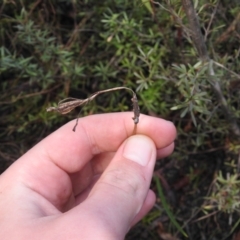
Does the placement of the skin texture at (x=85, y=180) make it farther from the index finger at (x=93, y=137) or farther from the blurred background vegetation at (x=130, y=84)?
the blurred background vegetation at (x=130, y=84)

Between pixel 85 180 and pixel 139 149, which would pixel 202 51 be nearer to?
pixel 139 149

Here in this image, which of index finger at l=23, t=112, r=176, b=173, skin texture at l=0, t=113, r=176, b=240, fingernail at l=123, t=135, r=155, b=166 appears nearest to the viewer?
skin texture at l=0, t=113, r=176, b=240

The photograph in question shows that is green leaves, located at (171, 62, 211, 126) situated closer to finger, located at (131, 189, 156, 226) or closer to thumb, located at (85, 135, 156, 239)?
thumb, located at (85, 135, 156, 239)

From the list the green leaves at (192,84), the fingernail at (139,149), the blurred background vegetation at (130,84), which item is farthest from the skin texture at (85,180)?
the blurred background vegetation at (130,84)

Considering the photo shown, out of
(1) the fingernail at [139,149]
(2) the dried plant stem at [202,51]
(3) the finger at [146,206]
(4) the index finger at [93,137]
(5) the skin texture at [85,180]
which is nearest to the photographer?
(5) the skin texture at [85,180]

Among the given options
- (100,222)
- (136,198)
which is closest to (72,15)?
(136,198)

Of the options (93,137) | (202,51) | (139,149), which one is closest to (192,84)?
(202,51)

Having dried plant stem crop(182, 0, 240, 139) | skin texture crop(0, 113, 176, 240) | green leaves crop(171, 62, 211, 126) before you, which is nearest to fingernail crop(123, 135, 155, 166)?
skin texture crop(0, 113, 176, 240)

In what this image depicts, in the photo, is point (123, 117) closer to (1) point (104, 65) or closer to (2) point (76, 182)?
(2) point (76, 182)
